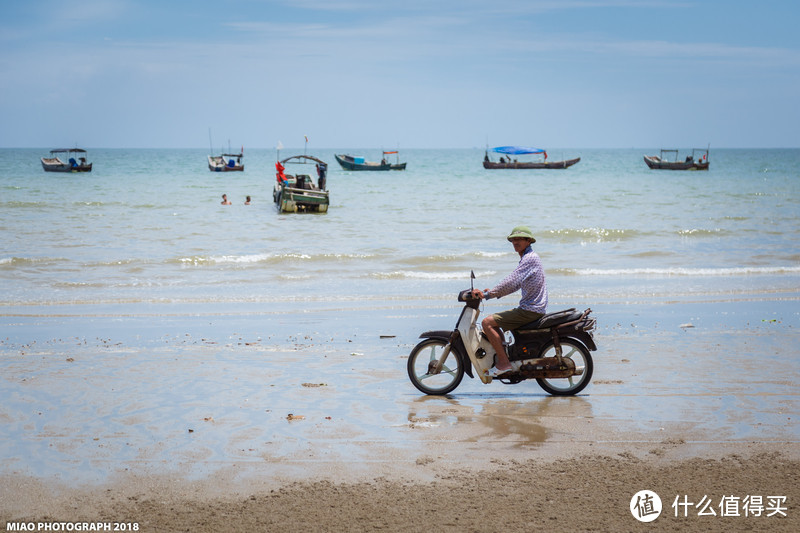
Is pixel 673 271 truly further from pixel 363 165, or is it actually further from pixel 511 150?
pixel 363 165

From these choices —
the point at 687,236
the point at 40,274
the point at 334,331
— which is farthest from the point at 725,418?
the point at 687,236

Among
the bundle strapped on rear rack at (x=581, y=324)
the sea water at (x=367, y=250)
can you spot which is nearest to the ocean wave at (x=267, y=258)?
the sea water at (x=367, y=250)

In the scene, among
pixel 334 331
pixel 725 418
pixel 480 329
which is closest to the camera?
pixel 725 418

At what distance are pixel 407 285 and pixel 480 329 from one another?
314 inches

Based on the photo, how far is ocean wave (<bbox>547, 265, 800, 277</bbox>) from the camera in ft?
55.4

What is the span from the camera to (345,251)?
21.2m

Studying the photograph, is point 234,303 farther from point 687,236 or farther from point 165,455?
point 687,236

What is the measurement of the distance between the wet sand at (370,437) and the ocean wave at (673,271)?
272 inches

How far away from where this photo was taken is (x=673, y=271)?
17.2m

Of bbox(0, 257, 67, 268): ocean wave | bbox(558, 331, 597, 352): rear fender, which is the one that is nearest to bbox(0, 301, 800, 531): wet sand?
bbox(558, 331, 597, 352): rear fender

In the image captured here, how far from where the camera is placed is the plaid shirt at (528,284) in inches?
276

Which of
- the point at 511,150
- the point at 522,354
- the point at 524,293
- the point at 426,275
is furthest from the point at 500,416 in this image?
the point at 511,150

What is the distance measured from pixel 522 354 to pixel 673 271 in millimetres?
11062

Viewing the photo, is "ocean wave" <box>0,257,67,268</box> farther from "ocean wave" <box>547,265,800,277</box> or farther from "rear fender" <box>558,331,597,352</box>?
"rear fender" <box>558,331,597,352</box>
